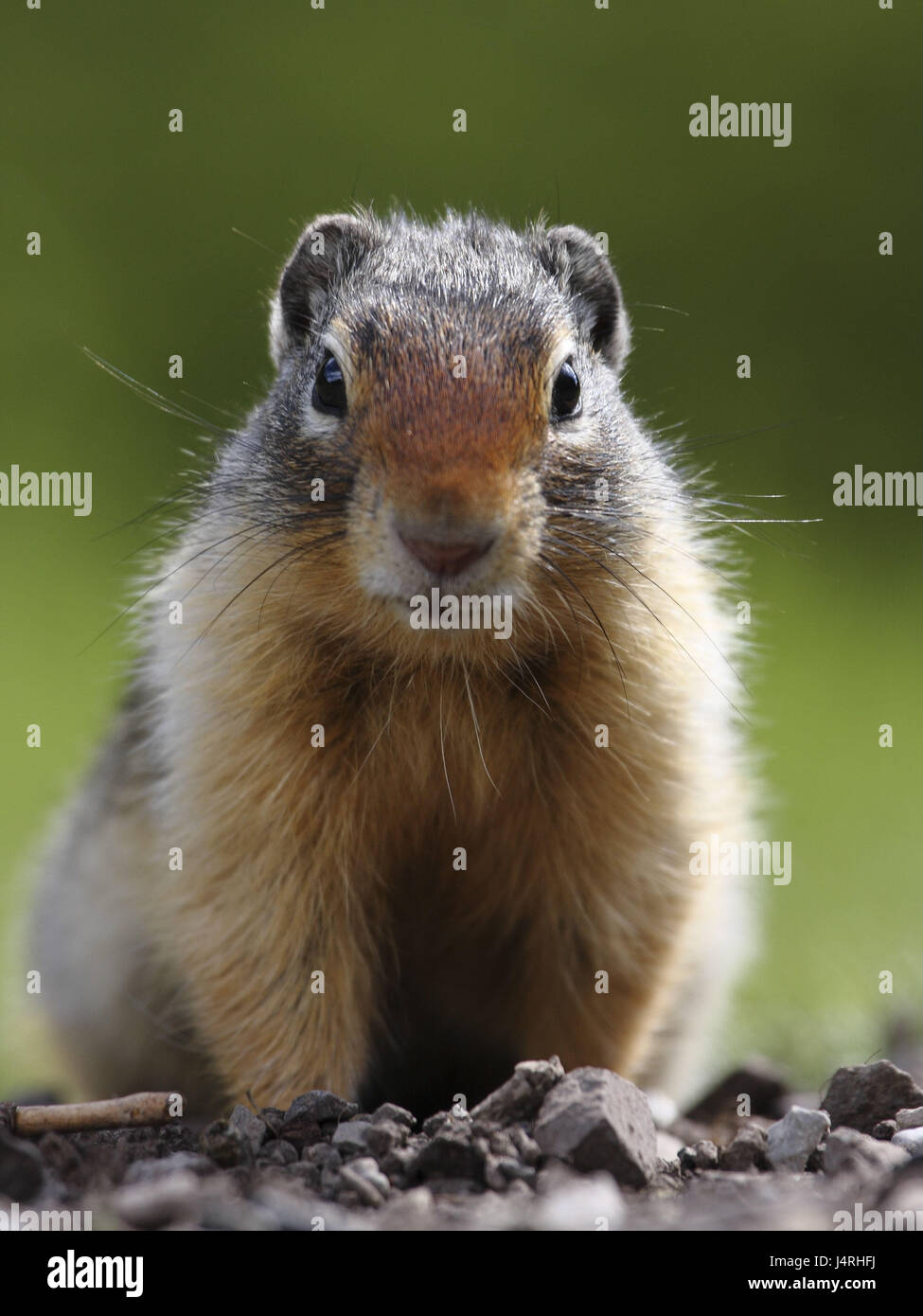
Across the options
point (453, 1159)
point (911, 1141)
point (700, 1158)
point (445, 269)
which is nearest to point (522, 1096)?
point (453, 1159)

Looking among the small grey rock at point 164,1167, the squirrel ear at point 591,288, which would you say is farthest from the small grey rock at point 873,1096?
the squirrel ear at point 591,288

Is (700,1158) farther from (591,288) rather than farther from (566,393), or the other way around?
(591,288)

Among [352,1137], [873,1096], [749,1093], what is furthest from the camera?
[749,1093]

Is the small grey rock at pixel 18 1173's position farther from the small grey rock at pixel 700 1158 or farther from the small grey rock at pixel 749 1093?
the small grey rock at pixel 749 1093

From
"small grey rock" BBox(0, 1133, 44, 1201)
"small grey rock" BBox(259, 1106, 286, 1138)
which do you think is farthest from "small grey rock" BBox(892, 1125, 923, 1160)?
"small grey rock" BBox(0, 1133, 44, 1201)

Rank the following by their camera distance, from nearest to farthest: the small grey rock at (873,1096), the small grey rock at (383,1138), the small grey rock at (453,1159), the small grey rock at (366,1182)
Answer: the small grey rock at (366,1182) → the small grey rock at (453,1159) → the small grey rock at (383,1138) → the small grey rock at (873,1096)

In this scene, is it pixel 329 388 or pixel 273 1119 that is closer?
pixel 273 1119

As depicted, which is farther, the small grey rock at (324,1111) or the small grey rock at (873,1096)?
the small grey rock at (873,1096)
